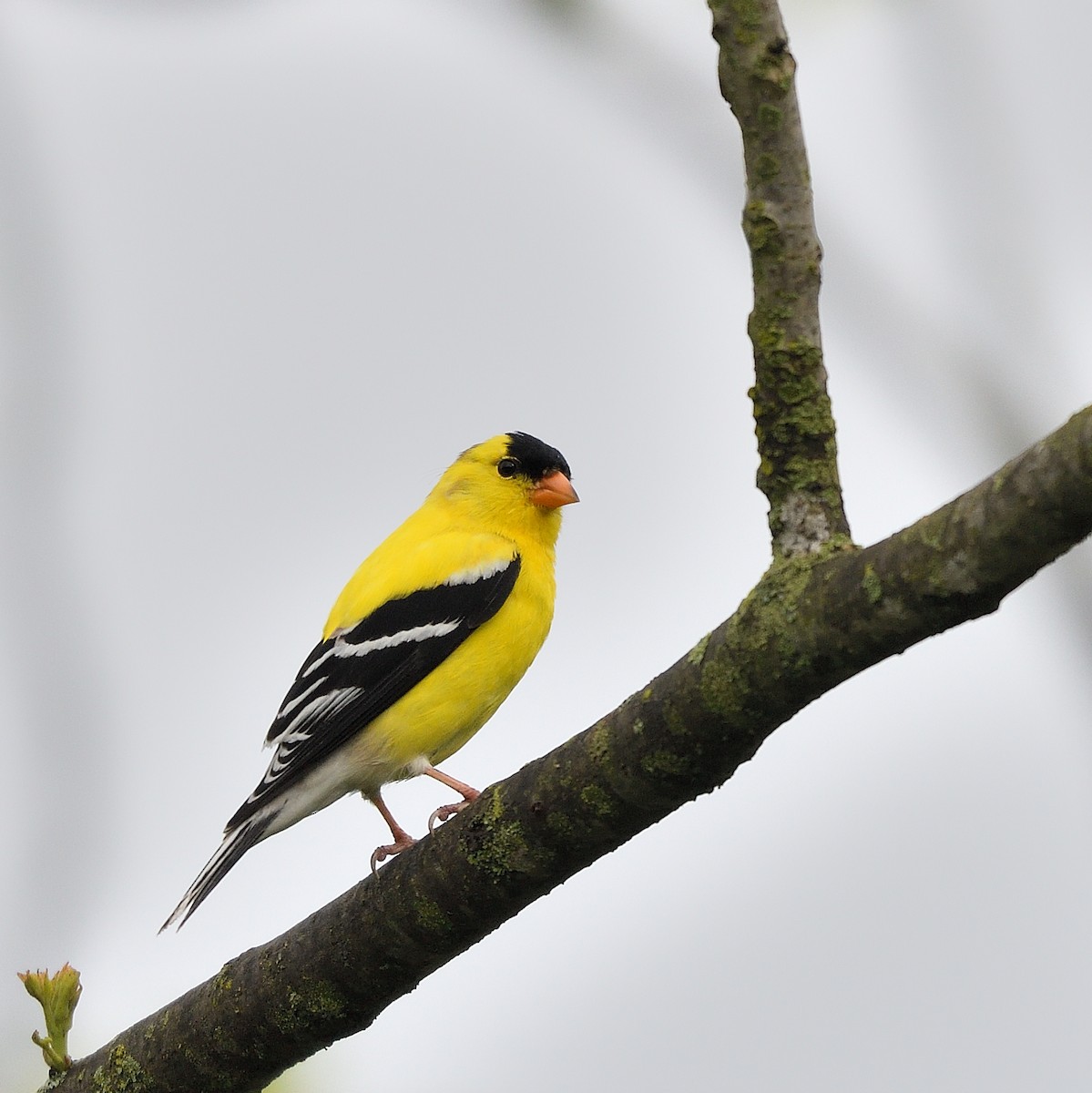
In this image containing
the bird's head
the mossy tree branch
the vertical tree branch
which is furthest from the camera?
the bird's head

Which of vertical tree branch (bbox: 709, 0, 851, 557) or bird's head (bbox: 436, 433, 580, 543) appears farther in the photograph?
bird's head (bbox: 436, 433, 580, 543)

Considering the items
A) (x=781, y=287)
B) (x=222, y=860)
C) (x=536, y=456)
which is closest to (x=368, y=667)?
(x=222, y=860)

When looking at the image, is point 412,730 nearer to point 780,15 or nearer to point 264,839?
point 264,839

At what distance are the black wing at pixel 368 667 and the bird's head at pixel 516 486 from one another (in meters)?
0.76

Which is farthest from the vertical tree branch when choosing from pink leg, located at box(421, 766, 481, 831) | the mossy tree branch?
pink leg, located at box(421, 766, 481, 831)

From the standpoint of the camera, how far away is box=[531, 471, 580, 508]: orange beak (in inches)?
263

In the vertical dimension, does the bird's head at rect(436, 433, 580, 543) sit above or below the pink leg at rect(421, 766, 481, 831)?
above

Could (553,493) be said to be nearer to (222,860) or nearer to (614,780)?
(222,860)

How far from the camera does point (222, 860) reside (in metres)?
5.28

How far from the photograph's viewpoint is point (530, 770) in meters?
3.21

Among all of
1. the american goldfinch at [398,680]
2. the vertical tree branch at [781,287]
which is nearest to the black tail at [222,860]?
the american goldfinch at [398,680]

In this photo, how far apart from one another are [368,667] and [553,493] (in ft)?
4.91

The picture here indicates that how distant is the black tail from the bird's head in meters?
1.82

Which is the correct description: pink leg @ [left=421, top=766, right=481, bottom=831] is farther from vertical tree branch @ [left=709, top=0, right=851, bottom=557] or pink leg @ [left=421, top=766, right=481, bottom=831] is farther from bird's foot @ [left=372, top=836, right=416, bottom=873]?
vertical tree branch @ [left=709, top=0, right=851, bottom=557]
